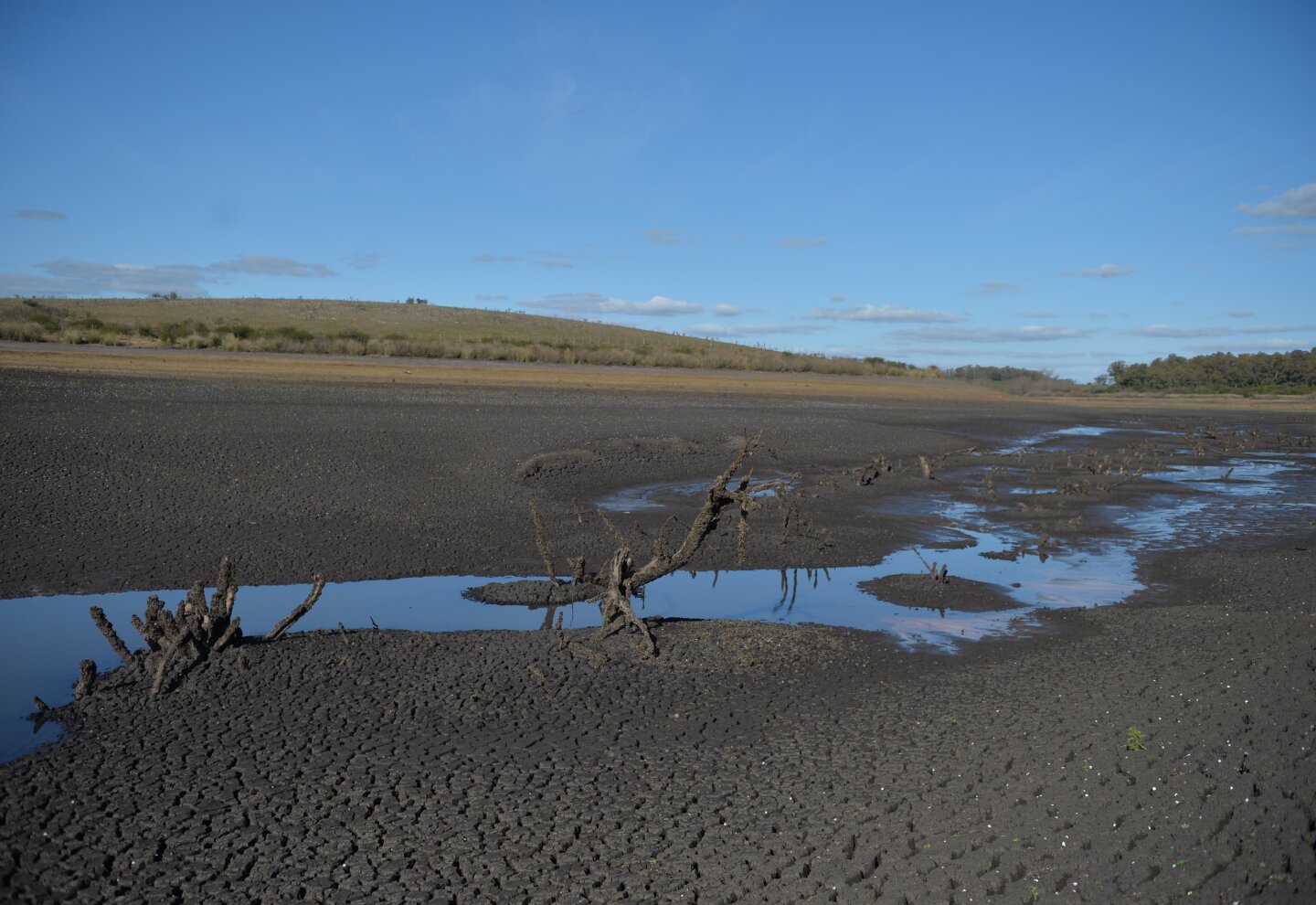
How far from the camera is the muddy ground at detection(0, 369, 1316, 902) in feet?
17.7

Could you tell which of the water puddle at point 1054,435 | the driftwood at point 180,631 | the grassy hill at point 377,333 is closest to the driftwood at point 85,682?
the driftwood at point 180,631

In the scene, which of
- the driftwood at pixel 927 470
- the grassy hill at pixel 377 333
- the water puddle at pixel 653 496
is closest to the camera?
the water puddle at pixel 653 496

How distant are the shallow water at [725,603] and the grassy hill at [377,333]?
130 feet

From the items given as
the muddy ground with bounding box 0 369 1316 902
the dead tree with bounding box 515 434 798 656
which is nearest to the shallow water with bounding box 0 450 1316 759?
the muddy ground with bounding box 0 369 1316 902

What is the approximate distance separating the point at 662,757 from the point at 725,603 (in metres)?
5.52

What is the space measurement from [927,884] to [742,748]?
2.27 m

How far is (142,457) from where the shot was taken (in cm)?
1800

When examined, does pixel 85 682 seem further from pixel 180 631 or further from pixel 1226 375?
pixel 1226 375

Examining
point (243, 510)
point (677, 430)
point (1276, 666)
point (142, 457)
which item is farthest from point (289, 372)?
point (1276, 666)

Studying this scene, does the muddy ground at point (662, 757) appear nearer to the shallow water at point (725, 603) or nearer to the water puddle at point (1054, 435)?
the shallow water at point (725, 603)

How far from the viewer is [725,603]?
12648 mm

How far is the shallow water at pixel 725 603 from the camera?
9594mm

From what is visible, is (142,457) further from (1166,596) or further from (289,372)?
(289,372)

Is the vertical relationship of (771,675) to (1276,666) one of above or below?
below
